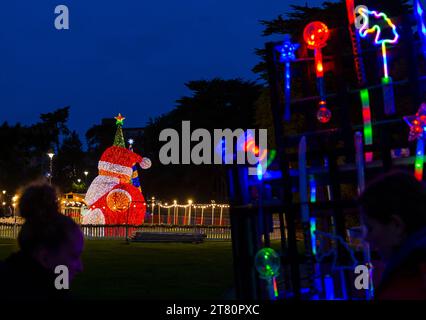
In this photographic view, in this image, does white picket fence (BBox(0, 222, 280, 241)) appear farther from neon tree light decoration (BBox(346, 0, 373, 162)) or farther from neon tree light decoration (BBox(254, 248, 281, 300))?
neon tree light decoration (BBox(254, 248, 281, 300))

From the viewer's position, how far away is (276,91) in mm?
5965

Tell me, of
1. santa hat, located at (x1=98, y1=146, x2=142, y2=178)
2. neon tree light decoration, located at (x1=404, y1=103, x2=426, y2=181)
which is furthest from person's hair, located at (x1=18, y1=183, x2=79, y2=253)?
santa hat, located at (x1=98, y1=146, x2=142, y2=178)

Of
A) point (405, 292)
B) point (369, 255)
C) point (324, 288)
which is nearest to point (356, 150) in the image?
point (369, 255)

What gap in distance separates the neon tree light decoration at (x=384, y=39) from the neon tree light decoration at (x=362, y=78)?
0.40 ft

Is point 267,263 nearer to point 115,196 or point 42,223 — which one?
point 42,223

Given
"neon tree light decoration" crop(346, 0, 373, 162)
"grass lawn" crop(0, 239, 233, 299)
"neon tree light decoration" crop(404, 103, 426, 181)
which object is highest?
"neon tree light decoration" crop(346, 0, 373, 162)

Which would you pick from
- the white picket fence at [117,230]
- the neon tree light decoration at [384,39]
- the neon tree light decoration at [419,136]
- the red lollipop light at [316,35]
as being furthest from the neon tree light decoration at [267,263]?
the white picket fence at [117,230]

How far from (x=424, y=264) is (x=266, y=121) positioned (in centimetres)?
2827

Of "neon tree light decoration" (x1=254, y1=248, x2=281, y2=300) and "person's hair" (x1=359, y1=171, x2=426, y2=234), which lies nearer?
"person's hair" (x1=359, y1=171, x2=426, y2=234)

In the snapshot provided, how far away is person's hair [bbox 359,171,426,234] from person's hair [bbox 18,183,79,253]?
1.65 m

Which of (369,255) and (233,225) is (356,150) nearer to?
(369,255)

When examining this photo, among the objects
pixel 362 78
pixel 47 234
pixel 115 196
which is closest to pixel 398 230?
pixel 47 234

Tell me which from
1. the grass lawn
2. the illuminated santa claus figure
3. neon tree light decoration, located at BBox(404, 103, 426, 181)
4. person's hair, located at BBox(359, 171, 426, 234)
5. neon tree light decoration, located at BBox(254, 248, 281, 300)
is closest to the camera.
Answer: person's hair, located at BBox(359, 171, 426, 234)

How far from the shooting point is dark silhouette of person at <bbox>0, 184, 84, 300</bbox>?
2.77 meters
